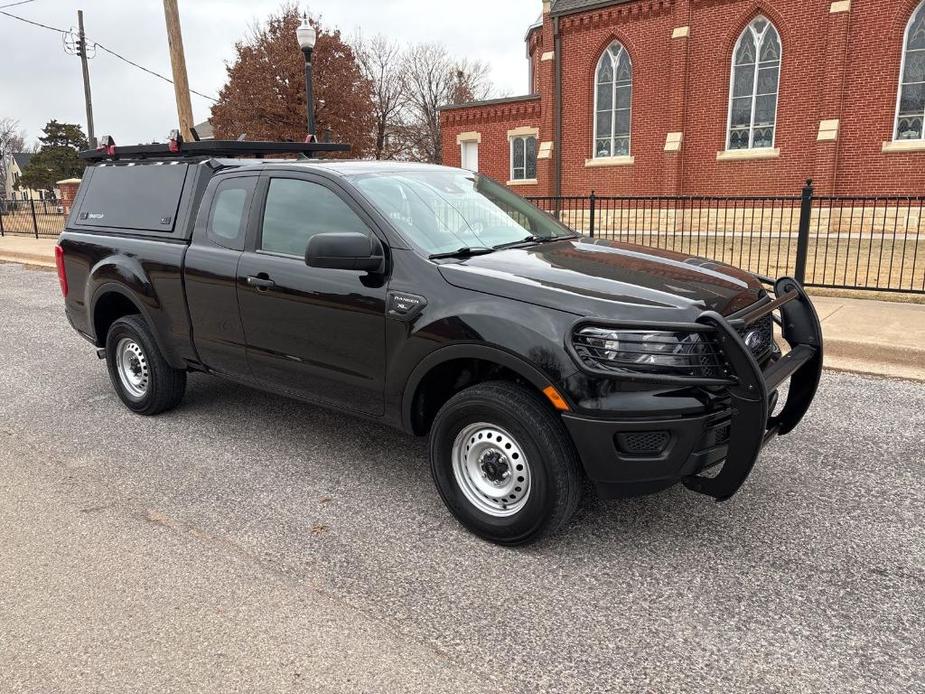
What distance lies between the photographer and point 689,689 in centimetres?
244

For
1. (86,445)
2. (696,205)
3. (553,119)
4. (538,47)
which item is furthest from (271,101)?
(86,445)

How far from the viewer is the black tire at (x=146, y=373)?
5168 millimetres

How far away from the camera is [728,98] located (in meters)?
19.8

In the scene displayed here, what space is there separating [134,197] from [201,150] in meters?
0.69

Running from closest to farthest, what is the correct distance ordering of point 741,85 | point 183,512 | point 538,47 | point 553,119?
point 183,512
point 741,85
point 553,119
point 538,47

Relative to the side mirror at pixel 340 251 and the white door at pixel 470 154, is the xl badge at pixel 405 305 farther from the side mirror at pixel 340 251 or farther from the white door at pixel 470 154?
the white door at pixel 470 154

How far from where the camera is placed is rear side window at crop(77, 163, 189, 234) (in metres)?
4.97

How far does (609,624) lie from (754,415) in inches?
40.3

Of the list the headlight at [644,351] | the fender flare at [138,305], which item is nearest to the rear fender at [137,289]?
the fender flare at [138,305]

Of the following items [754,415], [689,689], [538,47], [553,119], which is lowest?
[689,689]

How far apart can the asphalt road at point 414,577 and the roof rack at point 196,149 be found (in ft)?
6.70

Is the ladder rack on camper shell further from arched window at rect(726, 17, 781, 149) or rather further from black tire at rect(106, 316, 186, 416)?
arched window at rect(726, 17, 781, 149)

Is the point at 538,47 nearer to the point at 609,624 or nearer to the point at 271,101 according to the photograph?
the point at 271,101

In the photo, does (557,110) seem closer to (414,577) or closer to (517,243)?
(517,243)
